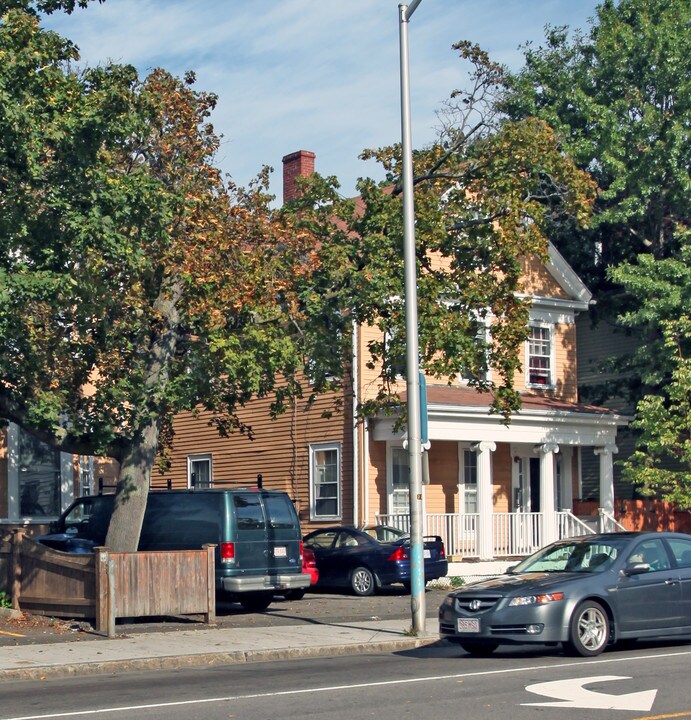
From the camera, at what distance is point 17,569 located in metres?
18.9

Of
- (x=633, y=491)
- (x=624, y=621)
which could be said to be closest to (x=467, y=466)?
(x=633, y=491)

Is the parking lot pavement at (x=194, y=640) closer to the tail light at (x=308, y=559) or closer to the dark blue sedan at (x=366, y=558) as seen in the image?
the tail light at (x=308, y=559)

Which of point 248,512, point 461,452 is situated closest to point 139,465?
point 248,512

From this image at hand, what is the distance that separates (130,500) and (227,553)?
189 centimetres

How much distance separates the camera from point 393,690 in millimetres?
11430

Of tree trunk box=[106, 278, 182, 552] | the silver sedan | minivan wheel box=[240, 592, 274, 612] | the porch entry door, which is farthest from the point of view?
the porch entry door

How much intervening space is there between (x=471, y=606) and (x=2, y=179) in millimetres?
8418

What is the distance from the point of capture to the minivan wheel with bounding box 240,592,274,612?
2141 centimetres

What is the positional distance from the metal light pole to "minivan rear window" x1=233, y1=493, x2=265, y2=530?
178 inches

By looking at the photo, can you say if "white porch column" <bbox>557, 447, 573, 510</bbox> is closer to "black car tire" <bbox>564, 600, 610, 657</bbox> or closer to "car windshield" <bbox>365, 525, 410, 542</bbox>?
"car windshield" <bbox>365, 525, 410, 542</bbox>

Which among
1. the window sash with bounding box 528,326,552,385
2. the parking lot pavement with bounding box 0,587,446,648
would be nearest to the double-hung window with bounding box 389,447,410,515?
the parking lot pavement with bounding box 0,587,446,648

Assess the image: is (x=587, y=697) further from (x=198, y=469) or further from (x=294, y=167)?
(x=294, y=167)

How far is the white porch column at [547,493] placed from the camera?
29.7m

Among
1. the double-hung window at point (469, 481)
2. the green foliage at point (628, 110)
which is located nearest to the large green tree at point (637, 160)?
the green foliage at point (628, 110)
